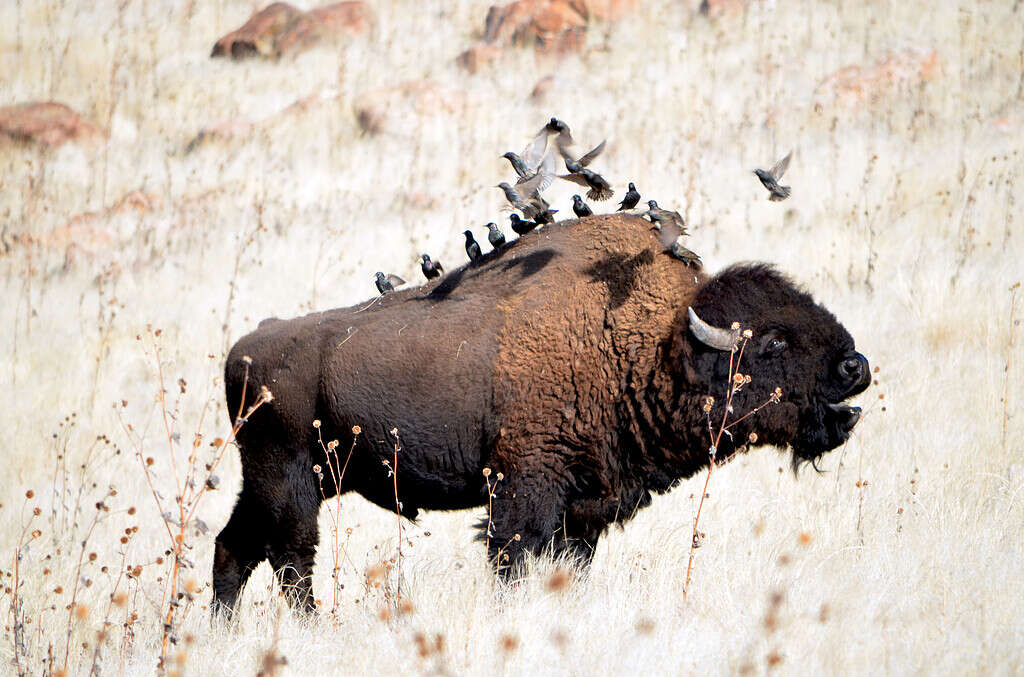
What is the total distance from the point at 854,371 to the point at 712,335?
2.36ft

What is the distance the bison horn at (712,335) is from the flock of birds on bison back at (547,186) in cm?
53

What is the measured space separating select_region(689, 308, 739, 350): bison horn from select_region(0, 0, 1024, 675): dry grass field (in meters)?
0.97

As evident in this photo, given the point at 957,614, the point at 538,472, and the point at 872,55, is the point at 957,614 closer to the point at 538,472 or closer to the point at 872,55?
the point at 538,472

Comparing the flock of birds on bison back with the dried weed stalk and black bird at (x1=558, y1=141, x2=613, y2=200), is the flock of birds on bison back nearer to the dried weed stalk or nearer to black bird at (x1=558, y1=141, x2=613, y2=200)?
black bird at (x1=558, y1=141, x2=613, y2=200)

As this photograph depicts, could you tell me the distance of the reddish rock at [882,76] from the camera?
16.2 metres

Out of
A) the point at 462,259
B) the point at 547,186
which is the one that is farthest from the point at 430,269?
the point at 462,259

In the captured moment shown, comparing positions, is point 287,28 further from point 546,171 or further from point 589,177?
point 589,177

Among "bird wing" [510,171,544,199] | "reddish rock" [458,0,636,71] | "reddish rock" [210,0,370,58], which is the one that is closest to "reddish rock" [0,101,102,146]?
"reddish rock" [210,0,370,58]

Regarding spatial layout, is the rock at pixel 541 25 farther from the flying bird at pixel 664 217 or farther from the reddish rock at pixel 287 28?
the flying bird at pixel 664 217

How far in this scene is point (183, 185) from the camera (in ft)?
58.0

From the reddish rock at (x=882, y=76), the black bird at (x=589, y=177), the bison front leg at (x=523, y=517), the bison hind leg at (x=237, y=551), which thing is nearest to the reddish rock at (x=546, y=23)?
the reddish rock at (x=882, y=76)

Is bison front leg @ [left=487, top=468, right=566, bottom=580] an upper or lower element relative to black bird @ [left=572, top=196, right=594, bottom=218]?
lower

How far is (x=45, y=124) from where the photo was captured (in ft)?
62.8

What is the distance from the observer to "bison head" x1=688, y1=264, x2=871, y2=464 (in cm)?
477
